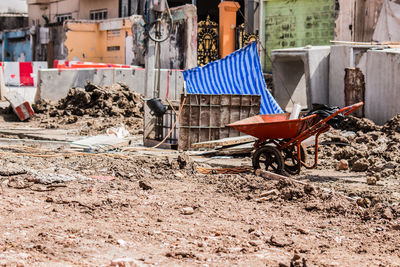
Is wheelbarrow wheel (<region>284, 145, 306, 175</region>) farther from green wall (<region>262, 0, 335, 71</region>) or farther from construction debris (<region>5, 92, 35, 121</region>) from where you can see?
green wall (<region>262, 0, 335, 71</region>)

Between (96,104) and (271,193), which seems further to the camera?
(96,104)

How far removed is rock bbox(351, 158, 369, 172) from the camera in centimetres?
818

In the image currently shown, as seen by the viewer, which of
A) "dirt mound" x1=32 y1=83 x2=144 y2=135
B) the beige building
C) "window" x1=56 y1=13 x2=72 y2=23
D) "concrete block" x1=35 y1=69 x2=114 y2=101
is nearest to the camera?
"dirt mound" x1=32 y1=83 x2=144 y2=135

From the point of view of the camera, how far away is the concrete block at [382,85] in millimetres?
11609

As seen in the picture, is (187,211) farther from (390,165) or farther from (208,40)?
(208,40)

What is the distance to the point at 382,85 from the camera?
39.4 feet

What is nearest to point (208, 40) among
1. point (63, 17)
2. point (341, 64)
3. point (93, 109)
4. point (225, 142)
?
point (93, 109)

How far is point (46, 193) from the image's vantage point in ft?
20.5

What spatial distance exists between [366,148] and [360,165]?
1528 millimetres

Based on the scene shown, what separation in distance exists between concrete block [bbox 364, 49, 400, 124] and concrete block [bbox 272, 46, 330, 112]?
163 cm

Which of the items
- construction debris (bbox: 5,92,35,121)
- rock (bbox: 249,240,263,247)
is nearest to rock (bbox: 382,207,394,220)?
rock (bbox: 249,240,263,247)

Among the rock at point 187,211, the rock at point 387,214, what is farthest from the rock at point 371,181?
the rock at point 187,211

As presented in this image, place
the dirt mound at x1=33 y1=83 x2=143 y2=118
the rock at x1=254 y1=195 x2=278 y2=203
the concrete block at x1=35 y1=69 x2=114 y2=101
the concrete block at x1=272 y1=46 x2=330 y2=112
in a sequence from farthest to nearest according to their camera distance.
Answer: the concrete block at x1=35 y1=69 x2=114 y2=101 < the dirt mound at x1=33 y1=83 x2=143 y2=118 < the concrete block at x1=272 y1=46 x2=330 y2=112 < the rock at x1=254 y1=195 x2=278 y2=203

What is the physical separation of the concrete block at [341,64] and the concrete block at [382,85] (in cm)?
37
